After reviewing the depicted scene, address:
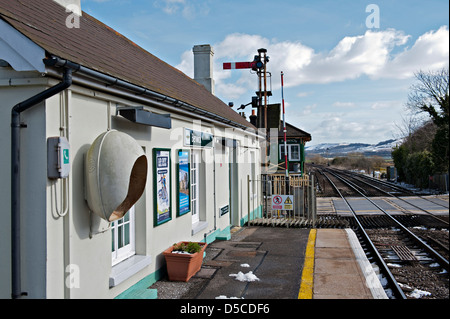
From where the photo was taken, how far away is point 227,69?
17453 mm

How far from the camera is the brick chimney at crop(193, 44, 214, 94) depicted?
50.4 ft

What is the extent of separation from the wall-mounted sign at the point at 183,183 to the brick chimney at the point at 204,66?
815cm

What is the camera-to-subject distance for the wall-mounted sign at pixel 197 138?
790cm

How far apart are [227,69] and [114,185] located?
1372 cm

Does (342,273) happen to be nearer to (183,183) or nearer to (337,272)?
(337,272)

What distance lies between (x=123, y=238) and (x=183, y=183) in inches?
81.5

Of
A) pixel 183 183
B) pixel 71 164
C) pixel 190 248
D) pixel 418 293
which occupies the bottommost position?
pixel 418 293

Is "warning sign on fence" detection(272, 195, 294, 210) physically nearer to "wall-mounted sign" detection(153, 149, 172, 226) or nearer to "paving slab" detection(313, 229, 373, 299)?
"paving slab" detection(313, 229, 373, 299)

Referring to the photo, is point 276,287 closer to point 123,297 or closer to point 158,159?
point 123,297

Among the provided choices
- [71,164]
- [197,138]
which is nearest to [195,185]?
[197,138]

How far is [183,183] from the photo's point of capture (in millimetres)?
7664

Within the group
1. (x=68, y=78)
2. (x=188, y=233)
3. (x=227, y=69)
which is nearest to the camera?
(x=68, y=78)
